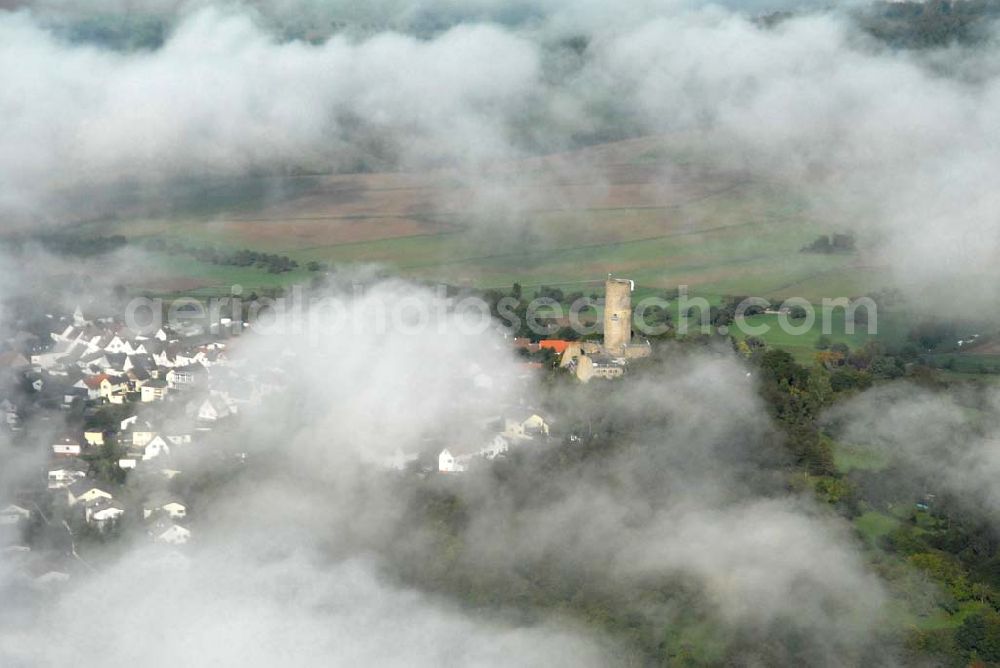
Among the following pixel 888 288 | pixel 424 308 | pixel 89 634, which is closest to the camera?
pixel 89 634

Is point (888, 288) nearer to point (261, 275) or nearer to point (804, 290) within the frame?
point (804, 290)

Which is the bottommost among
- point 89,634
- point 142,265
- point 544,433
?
point 89,634

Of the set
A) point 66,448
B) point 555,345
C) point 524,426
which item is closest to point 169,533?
point 66,448

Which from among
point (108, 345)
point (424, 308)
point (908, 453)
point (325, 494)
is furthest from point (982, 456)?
point (108, 345)

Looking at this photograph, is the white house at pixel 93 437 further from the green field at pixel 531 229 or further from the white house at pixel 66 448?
the green field at pixel 531 229

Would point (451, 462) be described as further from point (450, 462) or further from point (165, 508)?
point (165, 508)

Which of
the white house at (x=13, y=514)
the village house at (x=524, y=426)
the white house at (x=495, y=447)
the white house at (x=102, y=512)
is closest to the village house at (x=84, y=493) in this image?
the white house at (x=102, y=512)

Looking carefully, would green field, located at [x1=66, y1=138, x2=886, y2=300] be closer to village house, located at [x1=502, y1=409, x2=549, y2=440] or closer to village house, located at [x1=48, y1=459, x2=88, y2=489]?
village house, located at [x1=48, y1=459, x2=88, y2=489]

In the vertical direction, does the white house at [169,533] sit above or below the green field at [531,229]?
below
